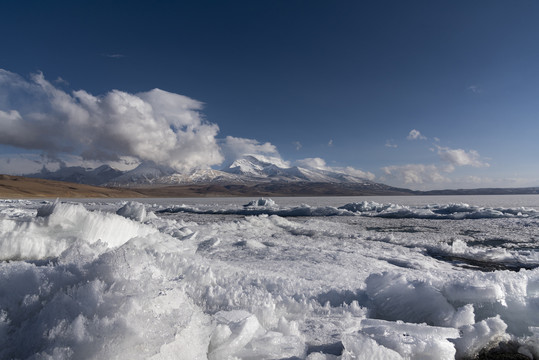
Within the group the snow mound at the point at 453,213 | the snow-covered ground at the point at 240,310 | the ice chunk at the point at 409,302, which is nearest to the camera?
the snow-covered ground at the point at 240,310

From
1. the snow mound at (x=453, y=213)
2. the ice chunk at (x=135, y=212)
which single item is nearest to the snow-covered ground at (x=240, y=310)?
the ice chunk at (x=135, y=212)

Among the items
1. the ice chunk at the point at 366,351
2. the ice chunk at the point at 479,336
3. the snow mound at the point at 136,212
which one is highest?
the ice chunk at the point at 366,351

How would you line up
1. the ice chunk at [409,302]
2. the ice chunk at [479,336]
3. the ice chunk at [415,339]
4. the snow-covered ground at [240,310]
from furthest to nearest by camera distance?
1. the ice chunk at [409,302]
2. the ice chunk at [479,336]
3. the ice chunk at [415,339]
4. the snow-covered ground at [240,310]

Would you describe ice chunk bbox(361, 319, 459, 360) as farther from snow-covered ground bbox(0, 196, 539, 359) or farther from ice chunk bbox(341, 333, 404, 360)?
ice chunk bbox(341, 333, 404, 360)

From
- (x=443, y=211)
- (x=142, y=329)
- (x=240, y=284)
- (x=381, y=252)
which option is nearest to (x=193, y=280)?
(x=240, y=284)

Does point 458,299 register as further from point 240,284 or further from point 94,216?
point 94,216

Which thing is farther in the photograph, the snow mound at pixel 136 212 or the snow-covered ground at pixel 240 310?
the snow mound at pixel 136 212

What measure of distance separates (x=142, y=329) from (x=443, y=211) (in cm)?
2540

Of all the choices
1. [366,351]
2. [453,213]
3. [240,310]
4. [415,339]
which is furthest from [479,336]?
[453,213]

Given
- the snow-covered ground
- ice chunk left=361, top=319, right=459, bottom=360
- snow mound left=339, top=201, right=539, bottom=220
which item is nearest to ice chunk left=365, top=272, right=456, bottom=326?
the snow-covered ground

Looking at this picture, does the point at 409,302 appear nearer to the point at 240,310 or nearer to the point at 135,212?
the point at 240,310

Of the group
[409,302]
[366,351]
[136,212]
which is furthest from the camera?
[136,212]

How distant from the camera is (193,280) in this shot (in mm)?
3395

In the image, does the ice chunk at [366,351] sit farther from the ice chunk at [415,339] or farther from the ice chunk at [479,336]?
the ice chunk at [479,336]
